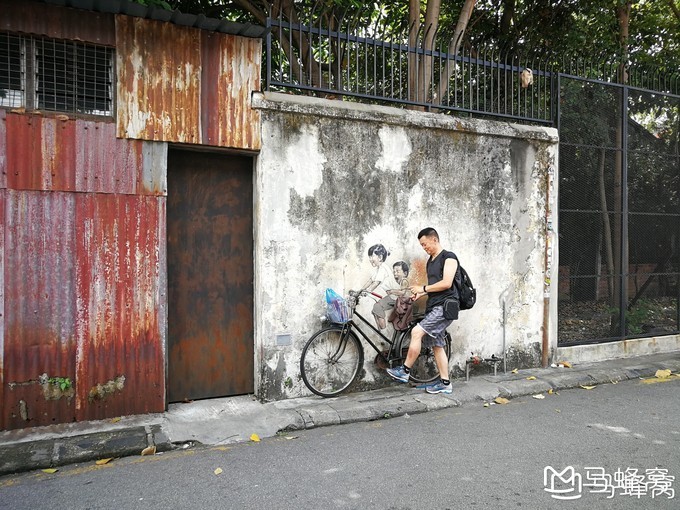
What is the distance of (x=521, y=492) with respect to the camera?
365 centimetres

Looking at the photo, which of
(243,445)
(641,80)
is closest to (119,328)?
(243,445)

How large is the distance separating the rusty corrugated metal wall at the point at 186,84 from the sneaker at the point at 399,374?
2939 millimetres

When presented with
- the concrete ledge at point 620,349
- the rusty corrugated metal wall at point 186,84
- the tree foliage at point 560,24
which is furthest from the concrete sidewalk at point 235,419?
the tree foliage at point 560,24

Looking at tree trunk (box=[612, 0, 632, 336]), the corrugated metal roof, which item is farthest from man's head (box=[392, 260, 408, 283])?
tree trunk (box=[612, 0, 632, 336])

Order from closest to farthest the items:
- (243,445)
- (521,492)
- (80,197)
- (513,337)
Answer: (521,492), (243,445), (80,197), (513,337)

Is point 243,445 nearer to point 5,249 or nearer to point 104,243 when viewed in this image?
point 104,243

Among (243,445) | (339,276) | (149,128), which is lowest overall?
(243,445)

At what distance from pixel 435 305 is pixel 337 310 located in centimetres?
114

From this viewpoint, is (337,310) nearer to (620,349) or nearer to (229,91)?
(229,91)

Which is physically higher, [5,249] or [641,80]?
[641,80]

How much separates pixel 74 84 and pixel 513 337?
603cm

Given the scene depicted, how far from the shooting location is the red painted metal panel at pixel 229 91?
5504mm

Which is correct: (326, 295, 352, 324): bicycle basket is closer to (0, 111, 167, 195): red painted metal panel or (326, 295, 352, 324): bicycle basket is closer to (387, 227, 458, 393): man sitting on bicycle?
(387, 227, 458, 393): man sitting on bicycle

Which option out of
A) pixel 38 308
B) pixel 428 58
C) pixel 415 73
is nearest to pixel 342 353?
pixel 38 308
